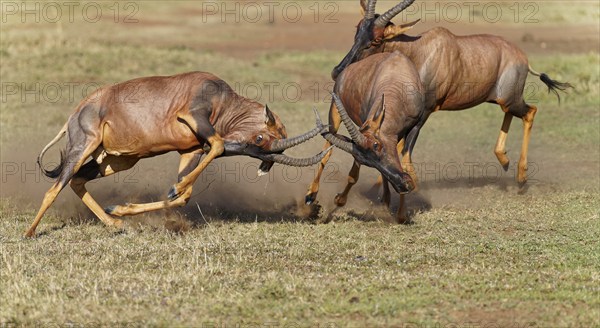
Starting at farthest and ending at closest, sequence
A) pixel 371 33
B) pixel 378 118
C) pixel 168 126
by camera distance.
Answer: pixel 371 33, pixel 168 126, pixel 378 118

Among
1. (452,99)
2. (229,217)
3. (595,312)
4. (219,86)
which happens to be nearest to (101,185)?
(229,217)

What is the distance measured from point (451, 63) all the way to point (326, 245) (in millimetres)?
4149

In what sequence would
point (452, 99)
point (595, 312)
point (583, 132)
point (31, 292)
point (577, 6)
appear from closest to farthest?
point (595, 312)
point (31, 292)
point (452, 99)
point (583, 132)
point (577, 6)

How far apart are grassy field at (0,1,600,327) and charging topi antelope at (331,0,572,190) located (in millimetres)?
1229

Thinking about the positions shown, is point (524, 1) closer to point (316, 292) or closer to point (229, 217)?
point (229, 217)

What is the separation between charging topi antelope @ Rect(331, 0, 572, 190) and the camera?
12.2m

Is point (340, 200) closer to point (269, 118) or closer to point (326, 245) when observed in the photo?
point (269, 118)

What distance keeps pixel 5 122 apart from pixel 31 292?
13308 mm

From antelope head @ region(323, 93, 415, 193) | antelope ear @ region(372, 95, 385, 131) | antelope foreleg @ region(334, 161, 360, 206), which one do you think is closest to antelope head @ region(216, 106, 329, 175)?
antelope head @ region(323, 93, 415, 193)

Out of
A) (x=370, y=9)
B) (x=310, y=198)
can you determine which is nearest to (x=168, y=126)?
(x=310, y=198)

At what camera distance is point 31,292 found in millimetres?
7156

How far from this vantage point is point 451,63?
488 inches

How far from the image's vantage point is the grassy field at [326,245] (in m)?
6.74

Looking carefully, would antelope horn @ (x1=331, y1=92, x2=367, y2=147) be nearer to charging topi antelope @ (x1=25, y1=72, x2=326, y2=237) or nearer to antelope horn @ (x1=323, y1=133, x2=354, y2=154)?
antelope horn @ (x1=323, y1=133, x2=354, y2=154)
